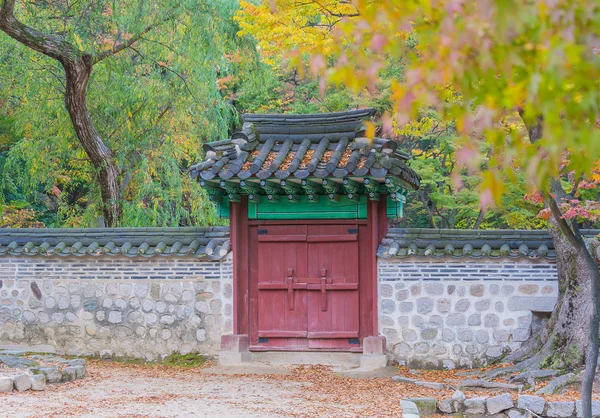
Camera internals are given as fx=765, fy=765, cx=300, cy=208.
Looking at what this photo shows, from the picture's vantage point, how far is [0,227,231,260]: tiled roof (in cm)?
989

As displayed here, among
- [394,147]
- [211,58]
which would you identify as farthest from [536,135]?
[211,58]

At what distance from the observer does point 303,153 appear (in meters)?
9.43

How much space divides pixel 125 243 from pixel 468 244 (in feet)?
14.5

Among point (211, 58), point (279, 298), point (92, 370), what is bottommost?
point (92, 370)

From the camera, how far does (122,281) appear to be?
10.1 meters

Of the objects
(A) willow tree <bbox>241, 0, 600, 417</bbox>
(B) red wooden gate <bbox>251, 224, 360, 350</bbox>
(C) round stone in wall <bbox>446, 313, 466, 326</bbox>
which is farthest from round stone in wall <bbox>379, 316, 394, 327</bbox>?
(A) willow tree <bbox>241, 0, 600, 417</bbox>

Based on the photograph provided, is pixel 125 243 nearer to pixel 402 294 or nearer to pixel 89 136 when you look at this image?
pixel 89 136

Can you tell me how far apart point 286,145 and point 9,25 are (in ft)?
13.5

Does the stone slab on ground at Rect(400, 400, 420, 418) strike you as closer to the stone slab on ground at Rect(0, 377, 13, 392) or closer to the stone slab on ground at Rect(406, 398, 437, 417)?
the stone slab on ground at Rect(406, 398, 437, 417)

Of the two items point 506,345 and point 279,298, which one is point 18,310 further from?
point 506,345

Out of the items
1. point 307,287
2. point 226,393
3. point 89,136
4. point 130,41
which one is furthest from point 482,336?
point 130,41

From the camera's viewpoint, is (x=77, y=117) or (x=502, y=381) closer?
(x=502, y=381)

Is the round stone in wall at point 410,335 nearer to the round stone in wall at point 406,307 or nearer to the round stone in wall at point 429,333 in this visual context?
the round stone in wall at point 429,333

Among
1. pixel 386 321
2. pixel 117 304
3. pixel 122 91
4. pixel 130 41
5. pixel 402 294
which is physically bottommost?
pixel 386 321
